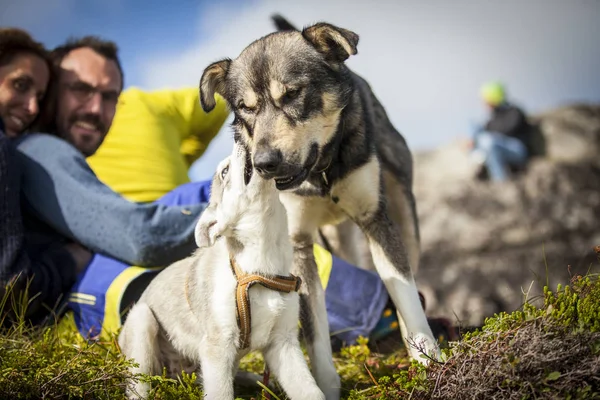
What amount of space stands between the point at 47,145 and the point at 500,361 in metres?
3.66

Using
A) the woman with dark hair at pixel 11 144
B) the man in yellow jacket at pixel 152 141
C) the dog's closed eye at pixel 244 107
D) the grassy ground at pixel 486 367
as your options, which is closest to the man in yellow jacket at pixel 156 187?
the man in yellow jacket at pixel 152 141

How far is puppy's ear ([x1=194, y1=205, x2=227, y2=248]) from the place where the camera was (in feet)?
9.75

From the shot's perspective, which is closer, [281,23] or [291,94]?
[291,94]

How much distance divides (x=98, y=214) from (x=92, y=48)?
1969mm

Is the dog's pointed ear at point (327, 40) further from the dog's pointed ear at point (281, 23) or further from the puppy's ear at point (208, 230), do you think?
the puppy's ear at point (208, 230)

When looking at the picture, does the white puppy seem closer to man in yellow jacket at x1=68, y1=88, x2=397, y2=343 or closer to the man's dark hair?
man in yellow jacket at x1=68, y1=88, x2=397, y2=343

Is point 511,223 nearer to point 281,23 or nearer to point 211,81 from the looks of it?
point 281,23

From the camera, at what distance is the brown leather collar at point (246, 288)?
290 centimetres

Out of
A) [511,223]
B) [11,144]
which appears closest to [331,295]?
[11,144]

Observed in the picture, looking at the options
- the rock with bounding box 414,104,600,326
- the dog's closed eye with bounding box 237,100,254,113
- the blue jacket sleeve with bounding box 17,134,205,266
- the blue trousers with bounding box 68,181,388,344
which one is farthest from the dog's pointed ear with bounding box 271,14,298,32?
the rock with bounding box 414,104,600,326

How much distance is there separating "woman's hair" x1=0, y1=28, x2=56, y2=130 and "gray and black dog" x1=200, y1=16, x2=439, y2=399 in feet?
7.51

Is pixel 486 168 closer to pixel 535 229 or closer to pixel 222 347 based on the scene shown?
pixel 535 229

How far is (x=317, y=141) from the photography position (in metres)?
3.38

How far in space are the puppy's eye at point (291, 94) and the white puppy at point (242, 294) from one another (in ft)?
1.42
